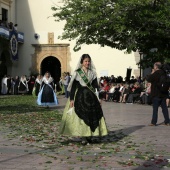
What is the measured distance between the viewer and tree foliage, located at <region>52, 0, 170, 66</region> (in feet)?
66.5

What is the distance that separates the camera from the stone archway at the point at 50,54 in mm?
36625

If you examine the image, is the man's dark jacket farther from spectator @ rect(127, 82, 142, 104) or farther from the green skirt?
spectator @ rect(127, 82, 142, 104)

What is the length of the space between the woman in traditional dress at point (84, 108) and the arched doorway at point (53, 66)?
2929cm

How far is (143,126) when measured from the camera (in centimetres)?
1161

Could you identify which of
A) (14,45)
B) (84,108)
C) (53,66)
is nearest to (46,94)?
(84,108)

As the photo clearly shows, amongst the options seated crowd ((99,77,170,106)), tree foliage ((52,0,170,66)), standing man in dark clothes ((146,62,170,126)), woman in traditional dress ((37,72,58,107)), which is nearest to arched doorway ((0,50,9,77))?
seated crowd ((99,77,170,106))

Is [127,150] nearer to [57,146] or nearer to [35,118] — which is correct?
[57,146]

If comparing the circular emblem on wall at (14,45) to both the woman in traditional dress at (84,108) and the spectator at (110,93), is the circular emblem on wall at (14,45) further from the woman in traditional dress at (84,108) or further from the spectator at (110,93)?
the woman in traditional dress at (84,108)

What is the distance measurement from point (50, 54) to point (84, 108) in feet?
95.0

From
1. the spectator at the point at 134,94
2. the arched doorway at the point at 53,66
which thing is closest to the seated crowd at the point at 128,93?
the spectator at the point at 134,94

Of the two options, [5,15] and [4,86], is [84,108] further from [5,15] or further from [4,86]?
[5,15]

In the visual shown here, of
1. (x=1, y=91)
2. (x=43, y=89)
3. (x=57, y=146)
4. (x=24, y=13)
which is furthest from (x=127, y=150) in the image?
(x=24, y=13)

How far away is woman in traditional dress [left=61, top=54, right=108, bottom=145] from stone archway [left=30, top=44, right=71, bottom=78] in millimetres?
28101

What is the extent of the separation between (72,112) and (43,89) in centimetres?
947
